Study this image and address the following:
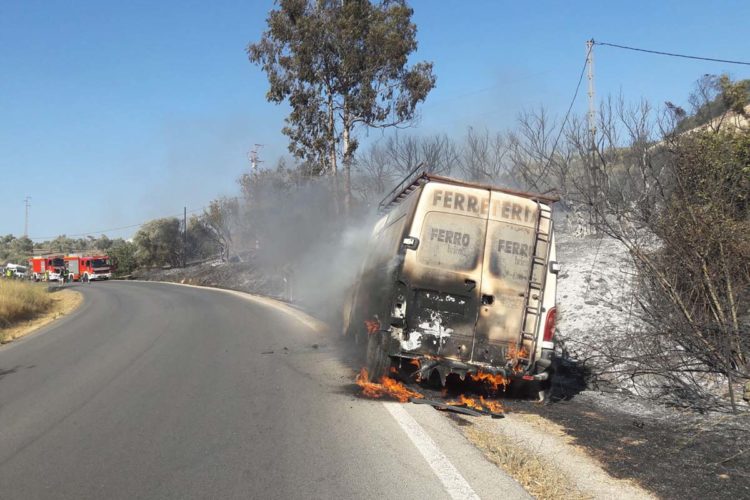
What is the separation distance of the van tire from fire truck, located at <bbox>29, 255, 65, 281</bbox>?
5455 centimetres

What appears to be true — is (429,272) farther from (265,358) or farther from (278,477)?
(265,358)

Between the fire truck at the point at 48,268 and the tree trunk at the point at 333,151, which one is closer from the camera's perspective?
the tree trunk at the point at 333,151

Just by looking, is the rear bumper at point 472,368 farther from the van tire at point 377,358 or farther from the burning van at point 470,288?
the van tire at point 377,358

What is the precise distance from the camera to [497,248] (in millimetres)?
6941

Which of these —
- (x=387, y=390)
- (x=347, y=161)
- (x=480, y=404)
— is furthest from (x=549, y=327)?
(x=347, y=161)

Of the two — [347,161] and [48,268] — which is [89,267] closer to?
[48,268]

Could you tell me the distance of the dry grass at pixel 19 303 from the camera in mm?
17386

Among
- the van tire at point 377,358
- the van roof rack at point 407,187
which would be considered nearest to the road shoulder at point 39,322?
the van roof rack at point 407,187

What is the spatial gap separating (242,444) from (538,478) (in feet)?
8.14

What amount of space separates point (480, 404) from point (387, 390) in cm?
111

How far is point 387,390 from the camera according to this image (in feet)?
23.3

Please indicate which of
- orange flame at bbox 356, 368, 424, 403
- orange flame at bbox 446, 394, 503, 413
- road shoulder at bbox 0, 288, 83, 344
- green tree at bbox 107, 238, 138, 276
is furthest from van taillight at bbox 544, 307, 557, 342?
green tree at bbox 107, 238, 138, 276

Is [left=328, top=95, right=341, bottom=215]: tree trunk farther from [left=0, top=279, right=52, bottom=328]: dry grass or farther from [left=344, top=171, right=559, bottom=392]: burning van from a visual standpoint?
[left=344, top=171, right=559, bottom=392]: burning van

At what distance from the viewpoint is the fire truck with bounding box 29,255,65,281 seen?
5484cm
